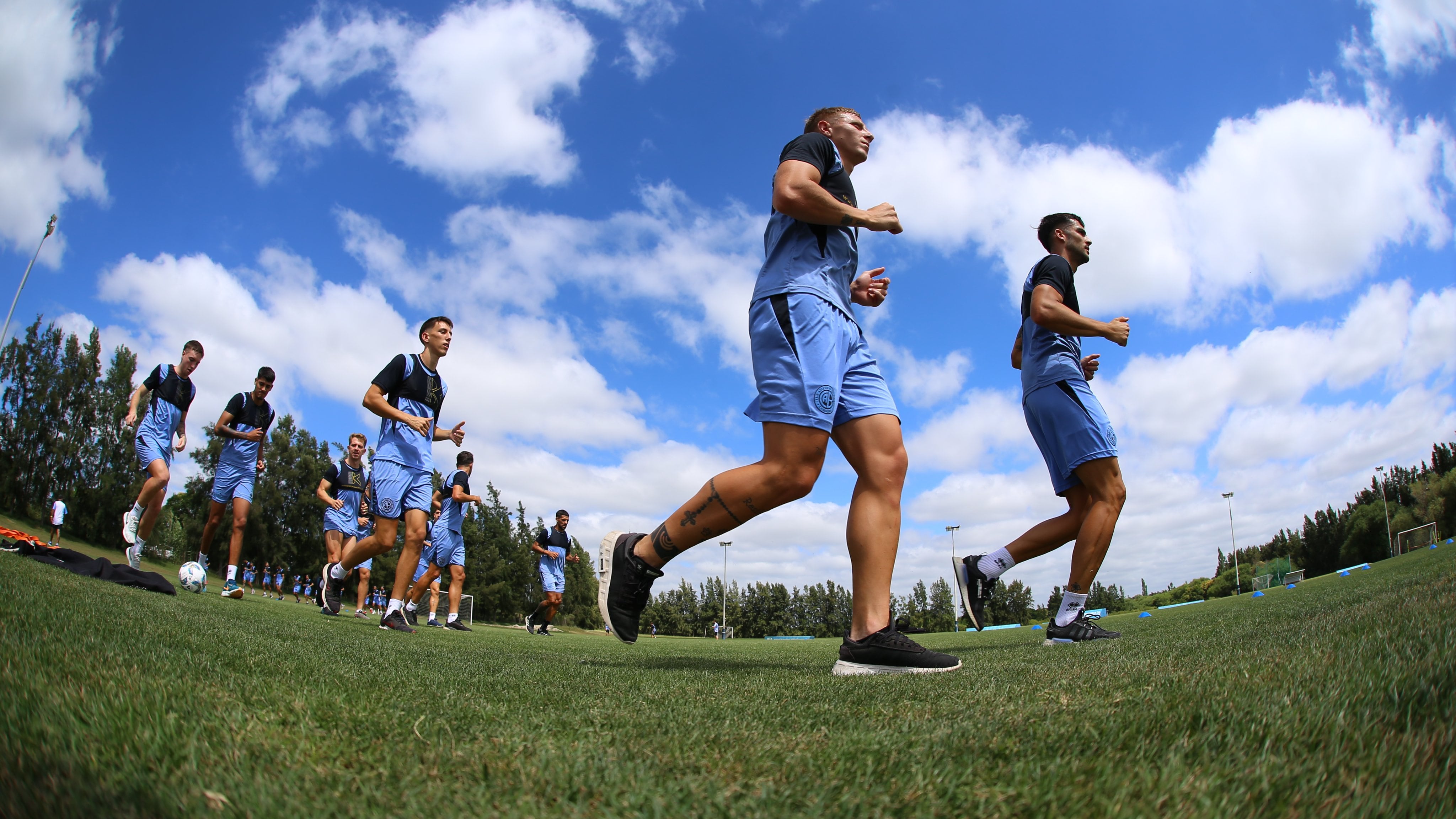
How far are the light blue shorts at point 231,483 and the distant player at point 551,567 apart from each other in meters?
5.83

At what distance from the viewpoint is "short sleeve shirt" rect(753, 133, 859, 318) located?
126 inches

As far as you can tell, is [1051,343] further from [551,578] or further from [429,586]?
[429,586]

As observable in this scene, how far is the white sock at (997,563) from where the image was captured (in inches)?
209

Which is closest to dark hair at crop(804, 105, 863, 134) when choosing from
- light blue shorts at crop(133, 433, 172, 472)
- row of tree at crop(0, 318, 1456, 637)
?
light blue shorts at crop(133, 433, 172, 472)

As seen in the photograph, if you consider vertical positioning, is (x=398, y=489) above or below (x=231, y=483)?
below

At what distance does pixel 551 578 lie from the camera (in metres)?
14.2

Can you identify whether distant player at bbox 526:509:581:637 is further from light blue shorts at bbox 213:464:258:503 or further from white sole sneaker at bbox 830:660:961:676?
white sole sneaker at bbox 830:660:961:676

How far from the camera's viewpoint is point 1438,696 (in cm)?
122

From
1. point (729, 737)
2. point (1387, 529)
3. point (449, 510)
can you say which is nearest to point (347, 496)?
point (449, 510)

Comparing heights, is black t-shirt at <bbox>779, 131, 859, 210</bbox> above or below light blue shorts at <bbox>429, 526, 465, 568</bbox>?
above

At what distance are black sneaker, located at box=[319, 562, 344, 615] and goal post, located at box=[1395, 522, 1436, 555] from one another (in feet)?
135

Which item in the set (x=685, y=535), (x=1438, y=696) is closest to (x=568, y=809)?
(x=1438, y=696)

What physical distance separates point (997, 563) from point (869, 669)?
118 inches

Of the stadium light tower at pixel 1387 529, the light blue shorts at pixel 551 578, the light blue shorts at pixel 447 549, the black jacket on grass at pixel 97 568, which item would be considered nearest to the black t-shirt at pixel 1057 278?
the black jacket on grass at pixel 97 568
